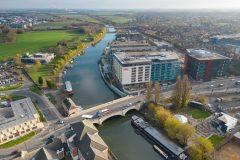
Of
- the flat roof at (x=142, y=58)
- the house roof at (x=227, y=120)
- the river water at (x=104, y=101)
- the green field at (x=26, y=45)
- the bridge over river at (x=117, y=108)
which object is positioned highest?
the flat roof at (x=142, y=58)

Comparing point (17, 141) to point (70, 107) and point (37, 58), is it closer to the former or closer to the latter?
point (70, 107)

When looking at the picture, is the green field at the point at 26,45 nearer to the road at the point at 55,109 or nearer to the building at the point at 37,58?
the building at the point at 37,58

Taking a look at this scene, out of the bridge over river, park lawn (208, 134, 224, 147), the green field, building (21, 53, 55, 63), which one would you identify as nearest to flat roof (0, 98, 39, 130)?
the bridge over river

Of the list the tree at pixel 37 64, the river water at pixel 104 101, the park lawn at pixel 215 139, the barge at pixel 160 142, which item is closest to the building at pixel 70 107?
the river water at pixel 104 101

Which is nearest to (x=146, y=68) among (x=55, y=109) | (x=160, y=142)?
(x=160, y=142)

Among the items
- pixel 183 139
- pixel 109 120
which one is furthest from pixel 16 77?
pixel 183 139

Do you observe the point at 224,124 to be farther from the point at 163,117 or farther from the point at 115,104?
the point at 115,104

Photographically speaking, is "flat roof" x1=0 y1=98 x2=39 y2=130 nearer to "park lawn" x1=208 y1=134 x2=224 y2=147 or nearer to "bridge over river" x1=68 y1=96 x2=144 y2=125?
"bridge over river" x1=68 y1=96 x2=144 y2=125
